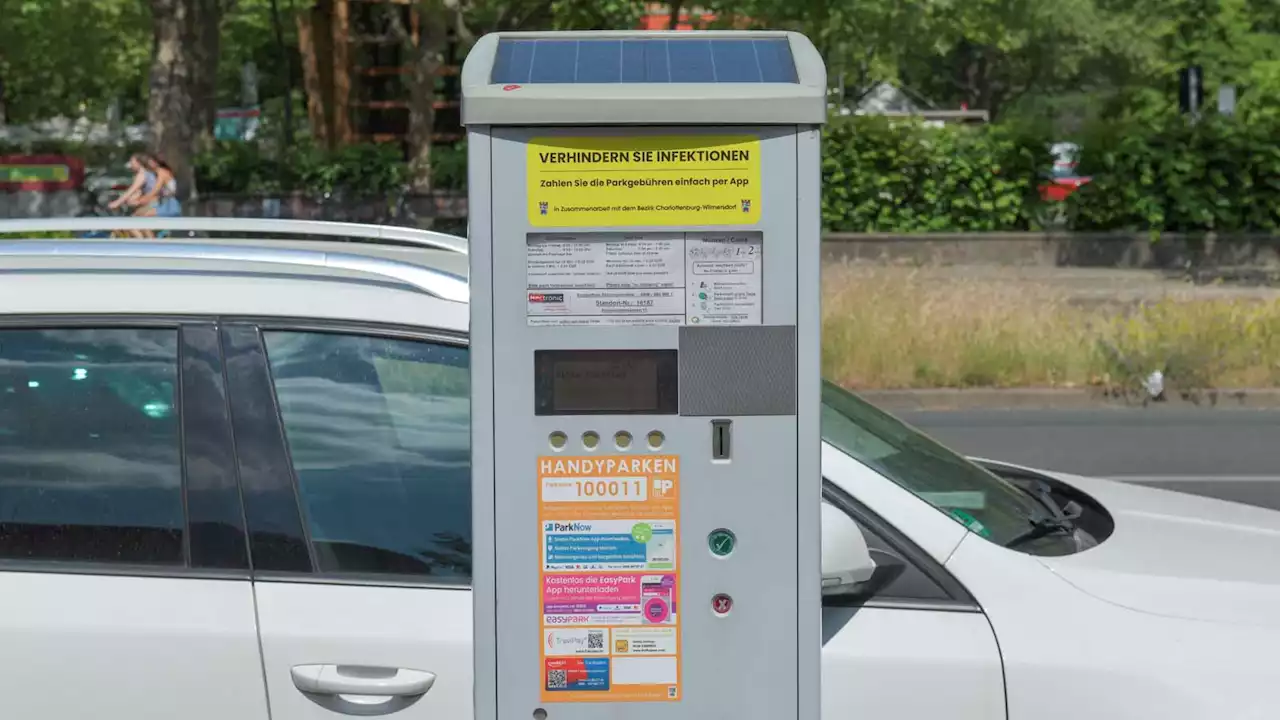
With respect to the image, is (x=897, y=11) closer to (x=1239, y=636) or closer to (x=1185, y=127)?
(x=1185, y=127)

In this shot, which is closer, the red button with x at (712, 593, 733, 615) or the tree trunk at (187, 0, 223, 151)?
the red button with x at (712, 593, 733, 615)

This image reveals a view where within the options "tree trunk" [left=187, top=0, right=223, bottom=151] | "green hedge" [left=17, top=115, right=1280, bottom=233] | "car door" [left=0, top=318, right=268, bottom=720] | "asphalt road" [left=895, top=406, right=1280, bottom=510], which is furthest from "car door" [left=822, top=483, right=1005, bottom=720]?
"tree trunk" [left=187, top=0, right=223, bottom=151]

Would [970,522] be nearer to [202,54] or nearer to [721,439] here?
[721,439]

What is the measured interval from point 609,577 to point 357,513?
646mm

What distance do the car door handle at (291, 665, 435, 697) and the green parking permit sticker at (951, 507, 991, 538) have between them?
1.16 metres

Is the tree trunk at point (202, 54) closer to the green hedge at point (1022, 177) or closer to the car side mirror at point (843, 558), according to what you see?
the green hedge at point (1022, 177)

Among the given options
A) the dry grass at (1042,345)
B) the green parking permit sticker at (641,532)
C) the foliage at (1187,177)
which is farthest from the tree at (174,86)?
the green parking permit sticker at (641,532)

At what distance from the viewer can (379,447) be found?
10.6 ft

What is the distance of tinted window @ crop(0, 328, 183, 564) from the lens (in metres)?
3.11

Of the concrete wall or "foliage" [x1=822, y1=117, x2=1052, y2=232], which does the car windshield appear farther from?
the concrete wall

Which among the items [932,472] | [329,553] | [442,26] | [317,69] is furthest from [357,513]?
[317,69]

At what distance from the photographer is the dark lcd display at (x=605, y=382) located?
2.71 m

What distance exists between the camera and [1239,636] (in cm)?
306

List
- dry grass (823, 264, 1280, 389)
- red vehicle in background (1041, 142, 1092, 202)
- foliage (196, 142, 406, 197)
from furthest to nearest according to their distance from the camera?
foliage (196, 142, 406, 197)
red vehicle in background (1041, 142, 1092, 202)
dry grass (823, 264, 1280, 389)
